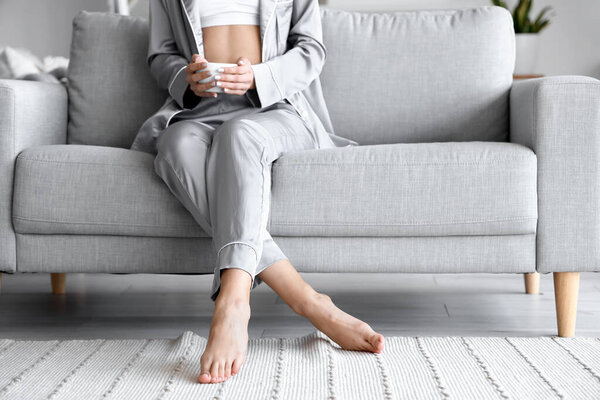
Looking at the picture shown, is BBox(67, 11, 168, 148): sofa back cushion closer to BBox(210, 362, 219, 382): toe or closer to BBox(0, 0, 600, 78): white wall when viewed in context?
BBox(210, 362, 219, 382): toe

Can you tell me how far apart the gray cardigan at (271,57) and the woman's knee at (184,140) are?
0.21 m

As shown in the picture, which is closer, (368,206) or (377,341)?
(377,341)

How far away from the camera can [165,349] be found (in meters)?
1.38

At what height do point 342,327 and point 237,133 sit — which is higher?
point 237,133

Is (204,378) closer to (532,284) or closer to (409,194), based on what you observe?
(409,194)

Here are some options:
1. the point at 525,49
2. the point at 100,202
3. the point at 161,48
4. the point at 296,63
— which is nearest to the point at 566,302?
the point at 296,63

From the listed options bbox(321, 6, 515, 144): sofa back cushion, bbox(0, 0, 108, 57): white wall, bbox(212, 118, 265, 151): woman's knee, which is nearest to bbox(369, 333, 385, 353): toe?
bbox(212, 118, 265, 151): woman's knee

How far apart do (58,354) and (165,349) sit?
221mm

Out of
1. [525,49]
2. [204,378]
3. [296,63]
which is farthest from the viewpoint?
[525,49]

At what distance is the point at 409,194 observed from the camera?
1504 millimetres

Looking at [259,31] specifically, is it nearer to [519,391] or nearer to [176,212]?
[176,212]

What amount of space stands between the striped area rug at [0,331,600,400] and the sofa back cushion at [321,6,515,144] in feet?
2.49

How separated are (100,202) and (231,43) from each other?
585mm

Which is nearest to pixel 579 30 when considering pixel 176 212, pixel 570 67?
A: pixel 570 67
